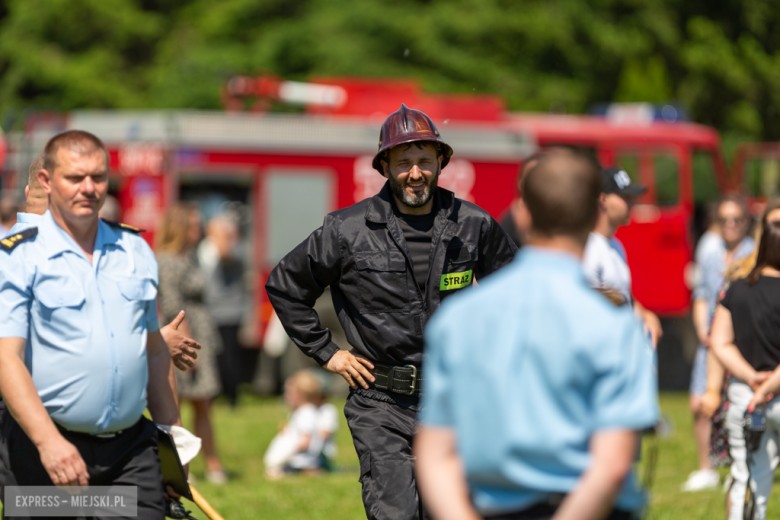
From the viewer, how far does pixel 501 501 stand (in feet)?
7.98

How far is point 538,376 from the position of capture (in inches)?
91.4

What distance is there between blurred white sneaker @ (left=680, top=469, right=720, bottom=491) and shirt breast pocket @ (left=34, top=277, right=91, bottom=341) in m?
5.52

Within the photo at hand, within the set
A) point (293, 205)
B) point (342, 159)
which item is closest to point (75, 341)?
point (293, 205)

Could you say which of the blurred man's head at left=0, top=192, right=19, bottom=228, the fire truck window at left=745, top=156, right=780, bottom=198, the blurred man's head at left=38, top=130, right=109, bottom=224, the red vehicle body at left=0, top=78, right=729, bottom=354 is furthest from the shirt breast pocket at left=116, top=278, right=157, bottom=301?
the fire truck window at left=745, top=156, right=780, bottom=198

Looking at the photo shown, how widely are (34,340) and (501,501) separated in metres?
1.93

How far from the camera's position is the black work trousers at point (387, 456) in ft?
12.9

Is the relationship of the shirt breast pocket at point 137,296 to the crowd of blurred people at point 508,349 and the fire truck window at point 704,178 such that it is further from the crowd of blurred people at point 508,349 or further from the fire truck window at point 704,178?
the fire truck window at point 704,178

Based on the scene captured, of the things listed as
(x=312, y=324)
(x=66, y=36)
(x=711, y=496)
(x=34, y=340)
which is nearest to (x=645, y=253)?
(x=711, y=496)

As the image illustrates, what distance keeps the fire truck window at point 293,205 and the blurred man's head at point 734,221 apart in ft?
19.1

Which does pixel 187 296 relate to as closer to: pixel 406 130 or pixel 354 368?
pixel 354 368

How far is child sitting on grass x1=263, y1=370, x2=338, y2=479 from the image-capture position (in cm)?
831

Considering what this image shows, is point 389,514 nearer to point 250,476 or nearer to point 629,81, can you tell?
point 250,476

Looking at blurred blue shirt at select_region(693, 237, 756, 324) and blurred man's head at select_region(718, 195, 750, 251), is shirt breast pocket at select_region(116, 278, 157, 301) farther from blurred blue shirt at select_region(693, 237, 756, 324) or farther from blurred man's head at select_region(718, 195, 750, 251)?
blurred blue shirt at select_region(693, 237, 756, 324)

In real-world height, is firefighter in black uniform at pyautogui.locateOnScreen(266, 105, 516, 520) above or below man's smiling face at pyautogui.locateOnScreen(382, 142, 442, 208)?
below
